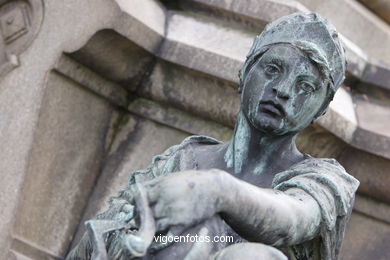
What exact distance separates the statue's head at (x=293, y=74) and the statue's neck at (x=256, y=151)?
0.25ft

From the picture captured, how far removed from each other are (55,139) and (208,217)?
187cm

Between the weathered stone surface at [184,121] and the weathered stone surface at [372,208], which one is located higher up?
the weathered stone surface at [184,121]

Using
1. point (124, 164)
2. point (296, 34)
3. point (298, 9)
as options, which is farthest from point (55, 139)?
point (296, 34)

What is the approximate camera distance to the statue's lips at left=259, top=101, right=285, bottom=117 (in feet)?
10.2

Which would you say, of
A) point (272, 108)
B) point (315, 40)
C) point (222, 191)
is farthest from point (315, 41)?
point (222, 191)

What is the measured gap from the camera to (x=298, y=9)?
434cm

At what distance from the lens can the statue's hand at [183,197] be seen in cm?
248

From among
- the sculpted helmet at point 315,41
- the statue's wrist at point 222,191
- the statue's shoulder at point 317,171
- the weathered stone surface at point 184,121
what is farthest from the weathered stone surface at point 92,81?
the statue's wrist at point 222,191

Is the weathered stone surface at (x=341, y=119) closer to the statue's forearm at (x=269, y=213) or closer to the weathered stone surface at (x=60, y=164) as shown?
the weathered stone surface at (x=60, y=164)

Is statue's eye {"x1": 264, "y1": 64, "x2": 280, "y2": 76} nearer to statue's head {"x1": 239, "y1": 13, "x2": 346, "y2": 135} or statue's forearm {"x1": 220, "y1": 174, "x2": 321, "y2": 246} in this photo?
statue's head {"x1": 239, "y1": 13, "x2": 346, "y2": 135}

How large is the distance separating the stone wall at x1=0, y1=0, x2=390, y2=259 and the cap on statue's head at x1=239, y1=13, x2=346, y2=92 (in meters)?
1.00

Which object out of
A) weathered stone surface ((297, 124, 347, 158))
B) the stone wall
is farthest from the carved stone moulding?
weathered stone surface ((297, 124, 347, 158))

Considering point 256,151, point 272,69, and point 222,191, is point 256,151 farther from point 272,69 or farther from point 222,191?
point 222,191

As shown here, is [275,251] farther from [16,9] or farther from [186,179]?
[16,9]
